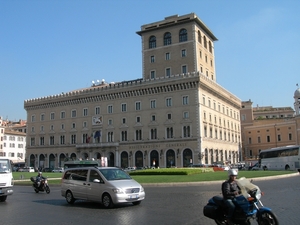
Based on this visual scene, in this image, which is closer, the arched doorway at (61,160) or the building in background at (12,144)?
the arched doorway at (61,160)

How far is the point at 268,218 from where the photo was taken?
24.9ft

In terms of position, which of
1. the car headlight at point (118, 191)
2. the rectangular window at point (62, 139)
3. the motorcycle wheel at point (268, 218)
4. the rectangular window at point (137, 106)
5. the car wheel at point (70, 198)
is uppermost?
the rectangular window at point (137, 106)

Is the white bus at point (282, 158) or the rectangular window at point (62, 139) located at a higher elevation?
the rectangular window at point (62, 139)

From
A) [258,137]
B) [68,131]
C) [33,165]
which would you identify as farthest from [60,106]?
[258,137]

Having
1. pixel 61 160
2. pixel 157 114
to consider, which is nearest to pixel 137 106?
pixel 157 114

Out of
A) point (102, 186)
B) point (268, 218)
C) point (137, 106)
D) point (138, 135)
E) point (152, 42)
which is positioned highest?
point (152, 42)

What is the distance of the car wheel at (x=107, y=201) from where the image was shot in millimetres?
12852

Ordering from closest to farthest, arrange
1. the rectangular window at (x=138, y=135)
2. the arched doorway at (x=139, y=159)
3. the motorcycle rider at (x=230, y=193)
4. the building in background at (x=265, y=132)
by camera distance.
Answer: the motorcycle rider at (x=230, y=193) → the arched doorway at (x=139, y=159) → the rectangular window at (x=138, y=135) → the building in background at (x=265, y=132)

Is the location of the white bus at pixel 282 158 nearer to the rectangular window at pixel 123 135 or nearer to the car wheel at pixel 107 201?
the rectangular window at pixel 123 135

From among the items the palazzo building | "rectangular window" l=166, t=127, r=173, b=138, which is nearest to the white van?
the palazzo building

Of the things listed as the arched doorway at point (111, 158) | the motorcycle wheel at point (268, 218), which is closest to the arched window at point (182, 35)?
the arched doorway at point (111, 158)

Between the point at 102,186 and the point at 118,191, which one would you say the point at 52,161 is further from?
the point at 118,191

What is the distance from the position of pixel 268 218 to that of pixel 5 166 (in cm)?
1257

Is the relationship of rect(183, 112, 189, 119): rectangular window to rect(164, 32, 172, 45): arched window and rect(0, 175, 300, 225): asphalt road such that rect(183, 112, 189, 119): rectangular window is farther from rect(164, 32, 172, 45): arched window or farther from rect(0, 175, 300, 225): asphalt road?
rect(0, 175, 300, 225): asphalt road
